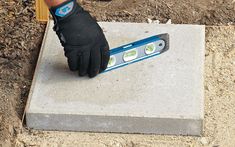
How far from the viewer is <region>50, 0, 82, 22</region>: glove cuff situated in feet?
12.2

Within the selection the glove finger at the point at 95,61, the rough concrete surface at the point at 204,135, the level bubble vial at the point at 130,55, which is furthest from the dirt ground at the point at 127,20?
the level bubble vial at the point at 130,55

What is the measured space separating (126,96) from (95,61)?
27 cm

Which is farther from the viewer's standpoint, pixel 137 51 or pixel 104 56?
pixel 137 51

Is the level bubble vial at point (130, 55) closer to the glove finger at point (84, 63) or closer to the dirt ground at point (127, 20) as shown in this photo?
the glove finger at point (84, 63)

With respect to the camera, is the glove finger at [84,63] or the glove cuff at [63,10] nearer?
the glove cuff at [63,10]

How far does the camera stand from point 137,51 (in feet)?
13.5

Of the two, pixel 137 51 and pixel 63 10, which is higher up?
pixel 63 10

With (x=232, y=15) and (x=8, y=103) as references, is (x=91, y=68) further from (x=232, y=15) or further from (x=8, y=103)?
(x=232, y=15)

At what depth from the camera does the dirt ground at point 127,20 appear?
3.90 meters

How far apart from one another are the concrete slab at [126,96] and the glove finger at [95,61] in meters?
0.08

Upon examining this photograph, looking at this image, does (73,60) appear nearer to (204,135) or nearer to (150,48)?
(150,48)

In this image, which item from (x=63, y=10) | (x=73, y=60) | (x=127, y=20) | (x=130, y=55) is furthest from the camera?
(x=127, y=20)

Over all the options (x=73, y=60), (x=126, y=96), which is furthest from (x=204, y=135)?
(x=73, y=60)

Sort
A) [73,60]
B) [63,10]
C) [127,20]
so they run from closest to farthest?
1. [63,10]
2. [73,60]
3. [127,20]
